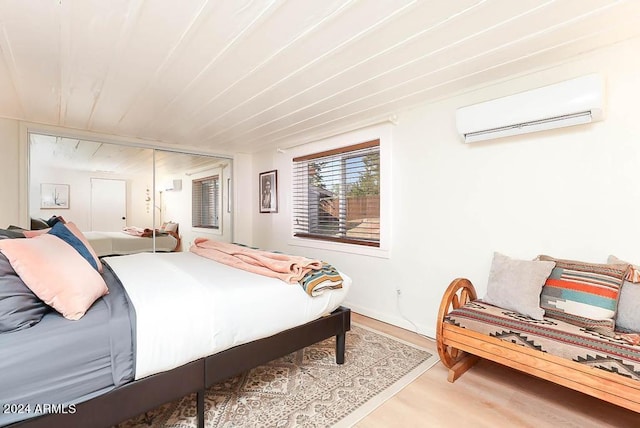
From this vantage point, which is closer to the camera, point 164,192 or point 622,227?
point 622,227

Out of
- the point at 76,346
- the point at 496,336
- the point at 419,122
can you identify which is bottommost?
the point at 496,336

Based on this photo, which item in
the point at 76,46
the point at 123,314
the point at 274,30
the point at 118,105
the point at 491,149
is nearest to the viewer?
the point at 123,314

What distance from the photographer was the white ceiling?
1.52 metres

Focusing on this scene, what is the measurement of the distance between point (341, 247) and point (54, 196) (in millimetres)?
3373

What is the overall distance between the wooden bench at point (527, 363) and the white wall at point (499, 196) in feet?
1.58

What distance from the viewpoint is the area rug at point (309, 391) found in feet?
5.53

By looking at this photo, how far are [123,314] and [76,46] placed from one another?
64.2 inches

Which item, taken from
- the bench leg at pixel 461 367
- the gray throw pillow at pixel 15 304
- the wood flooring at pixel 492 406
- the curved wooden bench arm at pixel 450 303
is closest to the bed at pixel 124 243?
the gray throw pillow at pixel 15 304

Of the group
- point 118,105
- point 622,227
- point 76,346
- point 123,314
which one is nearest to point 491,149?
point 622,227

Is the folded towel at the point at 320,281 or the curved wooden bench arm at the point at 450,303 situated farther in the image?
the curved wooden bench arm at the point at 450,303

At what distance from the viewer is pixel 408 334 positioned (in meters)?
2.88

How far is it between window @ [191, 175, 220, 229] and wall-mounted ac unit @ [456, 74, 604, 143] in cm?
370

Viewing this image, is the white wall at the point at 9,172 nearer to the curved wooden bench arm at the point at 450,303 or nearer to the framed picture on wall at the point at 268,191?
the framed picture on wall at the point at 268,191

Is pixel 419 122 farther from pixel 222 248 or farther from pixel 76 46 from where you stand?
pixel 76 46
